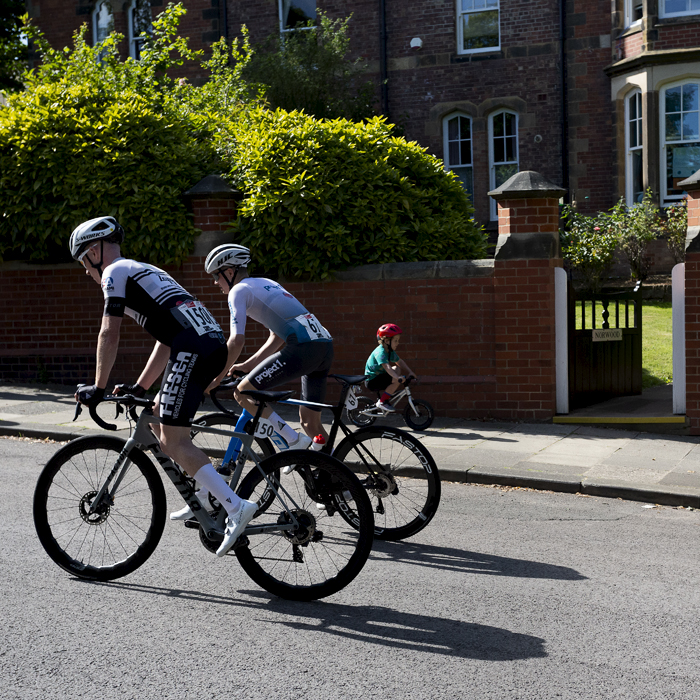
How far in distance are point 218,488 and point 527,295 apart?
592cm

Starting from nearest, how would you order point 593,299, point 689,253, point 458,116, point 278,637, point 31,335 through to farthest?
1. point 278,637
2. point 689,253
3. point 593,299
4. point 31,335
5. point 458,116

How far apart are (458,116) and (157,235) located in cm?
1216

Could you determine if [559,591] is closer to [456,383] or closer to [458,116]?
[456,383]

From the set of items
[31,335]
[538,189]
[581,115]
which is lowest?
[31,335]

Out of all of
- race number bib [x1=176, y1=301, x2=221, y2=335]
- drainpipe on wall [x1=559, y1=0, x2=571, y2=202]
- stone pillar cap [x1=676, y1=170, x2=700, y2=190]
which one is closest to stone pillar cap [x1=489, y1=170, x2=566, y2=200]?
stone pillar cap [x1=676, y1=170, x2=700, y2=190]

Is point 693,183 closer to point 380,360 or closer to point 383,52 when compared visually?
point 380,360

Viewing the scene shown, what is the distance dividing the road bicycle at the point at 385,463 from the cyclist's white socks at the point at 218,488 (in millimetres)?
737

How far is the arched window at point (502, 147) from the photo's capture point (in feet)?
68.2

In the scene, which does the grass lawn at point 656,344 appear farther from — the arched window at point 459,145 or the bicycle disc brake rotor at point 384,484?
the arched window at point 459,145

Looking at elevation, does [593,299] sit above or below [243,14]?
below

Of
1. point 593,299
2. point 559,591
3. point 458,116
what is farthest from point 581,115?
point 559,591

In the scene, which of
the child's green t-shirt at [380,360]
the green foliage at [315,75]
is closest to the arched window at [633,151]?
the green foliage at [315,75]

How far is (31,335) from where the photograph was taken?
475 inches

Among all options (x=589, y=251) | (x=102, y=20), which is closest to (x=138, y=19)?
(x=102, y=20)
